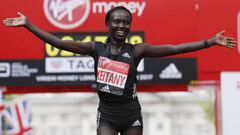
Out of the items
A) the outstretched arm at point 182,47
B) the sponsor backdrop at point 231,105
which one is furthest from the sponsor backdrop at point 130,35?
the outstretched arm at point 182,47

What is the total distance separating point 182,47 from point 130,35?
1.56 metres

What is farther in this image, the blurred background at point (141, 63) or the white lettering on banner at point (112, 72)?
the blurred background at point (141, 63)

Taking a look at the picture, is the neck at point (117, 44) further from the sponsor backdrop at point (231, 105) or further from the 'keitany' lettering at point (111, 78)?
the sponsor backdrop at point (231, 105)

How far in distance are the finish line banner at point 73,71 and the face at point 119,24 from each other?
1547mm

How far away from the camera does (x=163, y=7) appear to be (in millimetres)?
4973

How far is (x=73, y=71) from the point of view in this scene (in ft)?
16.1

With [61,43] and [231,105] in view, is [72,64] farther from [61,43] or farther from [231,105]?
[61,43]

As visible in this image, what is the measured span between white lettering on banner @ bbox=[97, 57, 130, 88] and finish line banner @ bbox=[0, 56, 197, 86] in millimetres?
1543

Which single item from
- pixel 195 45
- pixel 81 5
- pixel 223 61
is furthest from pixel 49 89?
pixel 195 45

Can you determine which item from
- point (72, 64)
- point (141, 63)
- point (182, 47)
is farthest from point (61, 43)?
point (141, 63)

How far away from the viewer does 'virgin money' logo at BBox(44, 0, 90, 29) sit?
4.95 metres

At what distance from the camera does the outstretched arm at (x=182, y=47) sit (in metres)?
3.31

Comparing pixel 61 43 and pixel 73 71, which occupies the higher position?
pixel 61 43

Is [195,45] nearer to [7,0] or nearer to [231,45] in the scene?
[231,45]
